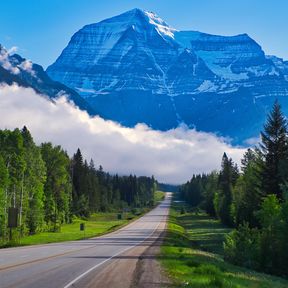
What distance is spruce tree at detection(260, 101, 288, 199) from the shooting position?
64.4 m

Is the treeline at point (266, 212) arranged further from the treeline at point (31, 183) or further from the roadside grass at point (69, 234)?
the treeline at point (31, 183)

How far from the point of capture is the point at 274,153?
66.8 meters

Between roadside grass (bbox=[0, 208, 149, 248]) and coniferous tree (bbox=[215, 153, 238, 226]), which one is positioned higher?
coniferous tree (bbox=[215, 153, 238, 226])

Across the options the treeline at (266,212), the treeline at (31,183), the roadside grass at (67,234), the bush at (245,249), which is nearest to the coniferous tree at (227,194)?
the treeline at (266,212)

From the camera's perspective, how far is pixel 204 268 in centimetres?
2706

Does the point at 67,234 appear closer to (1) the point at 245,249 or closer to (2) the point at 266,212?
(2) the point at 266,212

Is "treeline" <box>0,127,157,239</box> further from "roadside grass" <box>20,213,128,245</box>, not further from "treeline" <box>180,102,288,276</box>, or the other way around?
"treeline" <box>180,102,288,276</box>

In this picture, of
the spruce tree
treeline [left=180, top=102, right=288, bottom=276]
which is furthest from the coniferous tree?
the spruce tree

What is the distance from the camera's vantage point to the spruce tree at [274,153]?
6438 centimetres

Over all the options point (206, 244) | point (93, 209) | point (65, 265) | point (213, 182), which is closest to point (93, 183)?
point (93, 209)

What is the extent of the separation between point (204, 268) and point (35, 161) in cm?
6386

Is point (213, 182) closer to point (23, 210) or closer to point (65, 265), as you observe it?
point (23, 210)

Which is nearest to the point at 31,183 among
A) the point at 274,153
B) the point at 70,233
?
the point at 70,233

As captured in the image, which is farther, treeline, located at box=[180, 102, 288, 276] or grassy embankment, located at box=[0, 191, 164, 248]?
grassy embankment, located at box=[0, 191, 164, 248]
